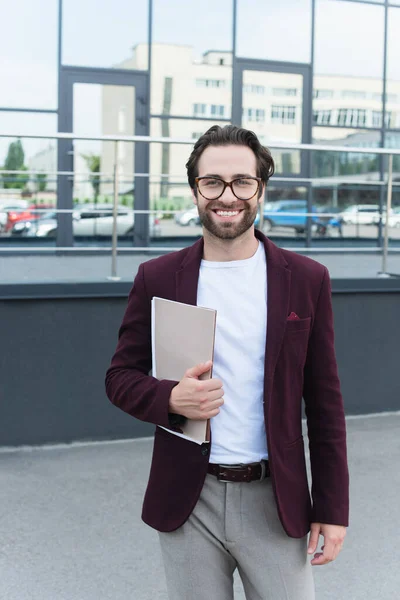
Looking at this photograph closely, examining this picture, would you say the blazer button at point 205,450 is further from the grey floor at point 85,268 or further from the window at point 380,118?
the window at point 380,118

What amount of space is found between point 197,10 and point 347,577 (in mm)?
8871

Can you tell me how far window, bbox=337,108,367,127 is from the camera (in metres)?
11.9

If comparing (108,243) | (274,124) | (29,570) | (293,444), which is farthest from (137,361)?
(274,124)

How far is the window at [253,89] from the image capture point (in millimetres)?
11477

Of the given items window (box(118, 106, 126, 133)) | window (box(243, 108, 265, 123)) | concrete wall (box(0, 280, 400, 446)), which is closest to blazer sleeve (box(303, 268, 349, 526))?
concrete wall (box(0, 280, 400, 446))

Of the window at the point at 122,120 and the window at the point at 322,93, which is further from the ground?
the window at the point at 322,93

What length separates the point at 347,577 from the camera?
3.95 m

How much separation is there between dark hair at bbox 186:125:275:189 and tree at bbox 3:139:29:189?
8.38 m

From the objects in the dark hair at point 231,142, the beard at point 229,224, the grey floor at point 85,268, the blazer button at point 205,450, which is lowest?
the blazer button at point 205,450

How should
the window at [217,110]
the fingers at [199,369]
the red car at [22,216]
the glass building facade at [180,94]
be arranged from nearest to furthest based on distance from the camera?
the fingers at [199,369] → the red car at [22,216] → the glass building facade at [180,94] → the window at [217,110]

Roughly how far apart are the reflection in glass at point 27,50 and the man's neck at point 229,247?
8792 millimetres

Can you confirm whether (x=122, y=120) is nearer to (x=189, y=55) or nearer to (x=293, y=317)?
(x=189, y=55)

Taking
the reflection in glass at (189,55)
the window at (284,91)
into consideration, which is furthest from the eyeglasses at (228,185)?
the window at (284,91)

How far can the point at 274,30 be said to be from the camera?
11.5m
